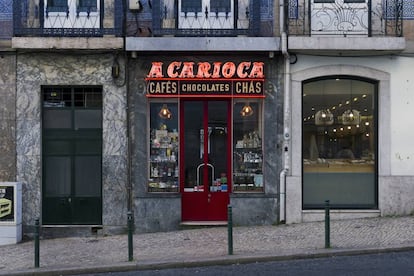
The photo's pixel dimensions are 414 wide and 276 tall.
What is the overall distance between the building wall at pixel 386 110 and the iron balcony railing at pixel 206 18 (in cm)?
145

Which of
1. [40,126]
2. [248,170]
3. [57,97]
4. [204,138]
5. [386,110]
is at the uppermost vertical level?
[57,97]

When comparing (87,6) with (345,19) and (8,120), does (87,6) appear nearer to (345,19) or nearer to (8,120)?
(8,120)

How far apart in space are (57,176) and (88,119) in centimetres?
149

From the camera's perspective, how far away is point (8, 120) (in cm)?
1245

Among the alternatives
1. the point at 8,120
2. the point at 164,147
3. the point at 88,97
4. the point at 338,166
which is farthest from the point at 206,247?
the point at 8,120

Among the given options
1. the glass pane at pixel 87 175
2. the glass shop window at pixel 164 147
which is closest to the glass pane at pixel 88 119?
the glass pane at pixel 87 175

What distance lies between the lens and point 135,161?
1252 cm

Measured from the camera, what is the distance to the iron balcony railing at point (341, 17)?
493 inches

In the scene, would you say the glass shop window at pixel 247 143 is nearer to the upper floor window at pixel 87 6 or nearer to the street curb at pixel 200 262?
the street curb at pixel 200 262

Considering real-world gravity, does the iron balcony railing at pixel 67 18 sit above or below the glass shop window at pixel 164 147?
above

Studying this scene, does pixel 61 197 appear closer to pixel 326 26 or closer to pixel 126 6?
pixel 126 6

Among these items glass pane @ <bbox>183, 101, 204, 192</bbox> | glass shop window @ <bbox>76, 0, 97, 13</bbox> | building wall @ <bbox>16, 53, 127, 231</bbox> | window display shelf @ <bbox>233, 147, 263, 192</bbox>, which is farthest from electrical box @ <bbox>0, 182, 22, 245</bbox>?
window display shelf @ <bbox>233, 147, 263, 192</bbox>

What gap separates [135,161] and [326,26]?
5292mm

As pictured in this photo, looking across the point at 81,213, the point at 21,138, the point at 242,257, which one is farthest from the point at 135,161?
the point at 242,257
